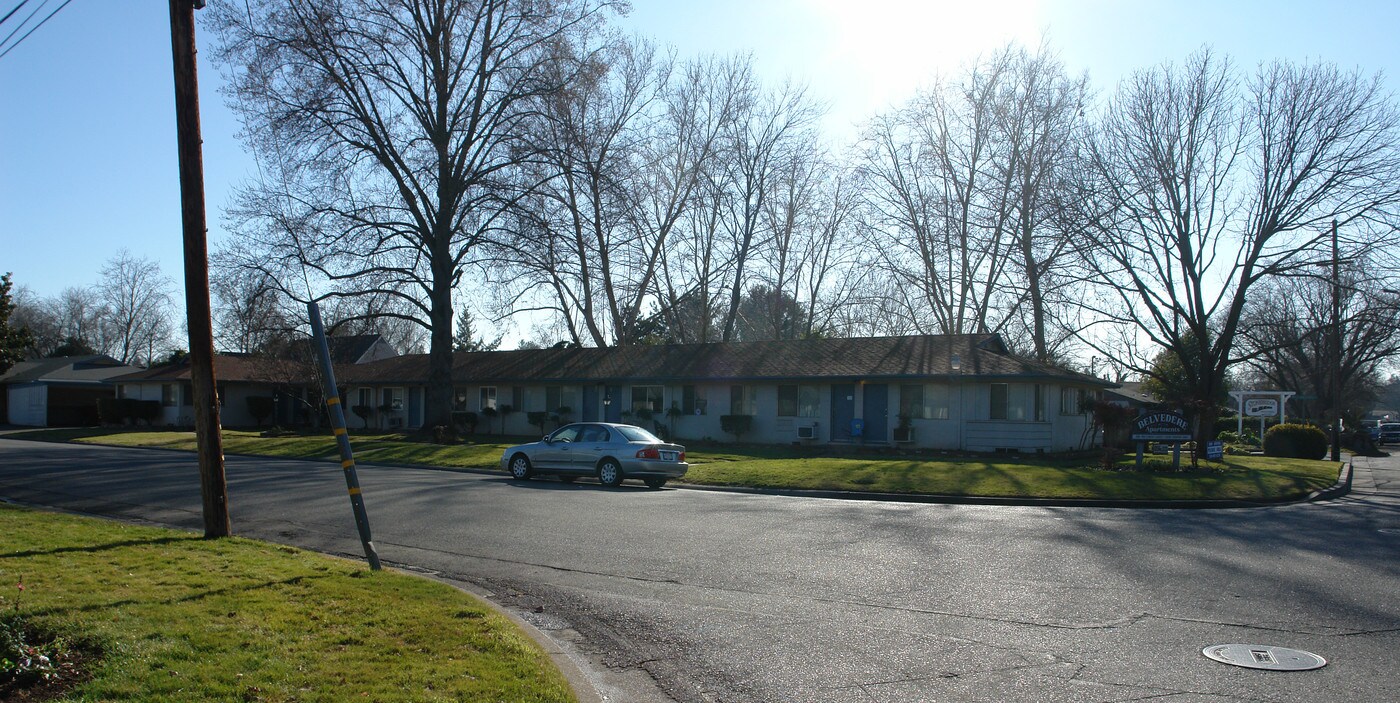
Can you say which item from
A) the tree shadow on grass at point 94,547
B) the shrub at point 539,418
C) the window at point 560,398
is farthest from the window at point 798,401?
the tree shadow on grass at point 94,547

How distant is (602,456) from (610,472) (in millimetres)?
404

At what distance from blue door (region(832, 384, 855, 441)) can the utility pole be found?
24515 millimetres

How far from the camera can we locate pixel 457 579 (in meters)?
9.87

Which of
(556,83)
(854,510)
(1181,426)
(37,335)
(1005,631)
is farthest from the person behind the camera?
(37,335)

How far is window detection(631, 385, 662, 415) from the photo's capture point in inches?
1465

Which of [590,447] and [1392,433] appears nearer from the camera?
[590,447]

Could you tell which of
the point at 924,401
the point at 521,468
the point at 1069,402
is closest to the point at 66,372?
the point at 521,468

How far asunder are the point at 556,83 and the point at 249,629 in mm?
27049

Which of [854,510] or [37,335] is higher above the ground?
[37,335]

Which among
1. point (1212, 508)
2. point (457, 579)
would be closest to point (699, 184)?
point (1212, 508)

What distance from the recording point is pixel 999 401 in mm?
30172

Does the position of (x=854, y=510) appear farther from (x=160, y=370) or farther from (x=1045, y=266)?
(x=160, y=370)

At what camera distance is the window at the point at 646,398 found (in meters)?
37.2

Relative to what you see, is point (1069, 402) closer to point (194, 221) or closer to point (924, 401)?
point (924, 401)
